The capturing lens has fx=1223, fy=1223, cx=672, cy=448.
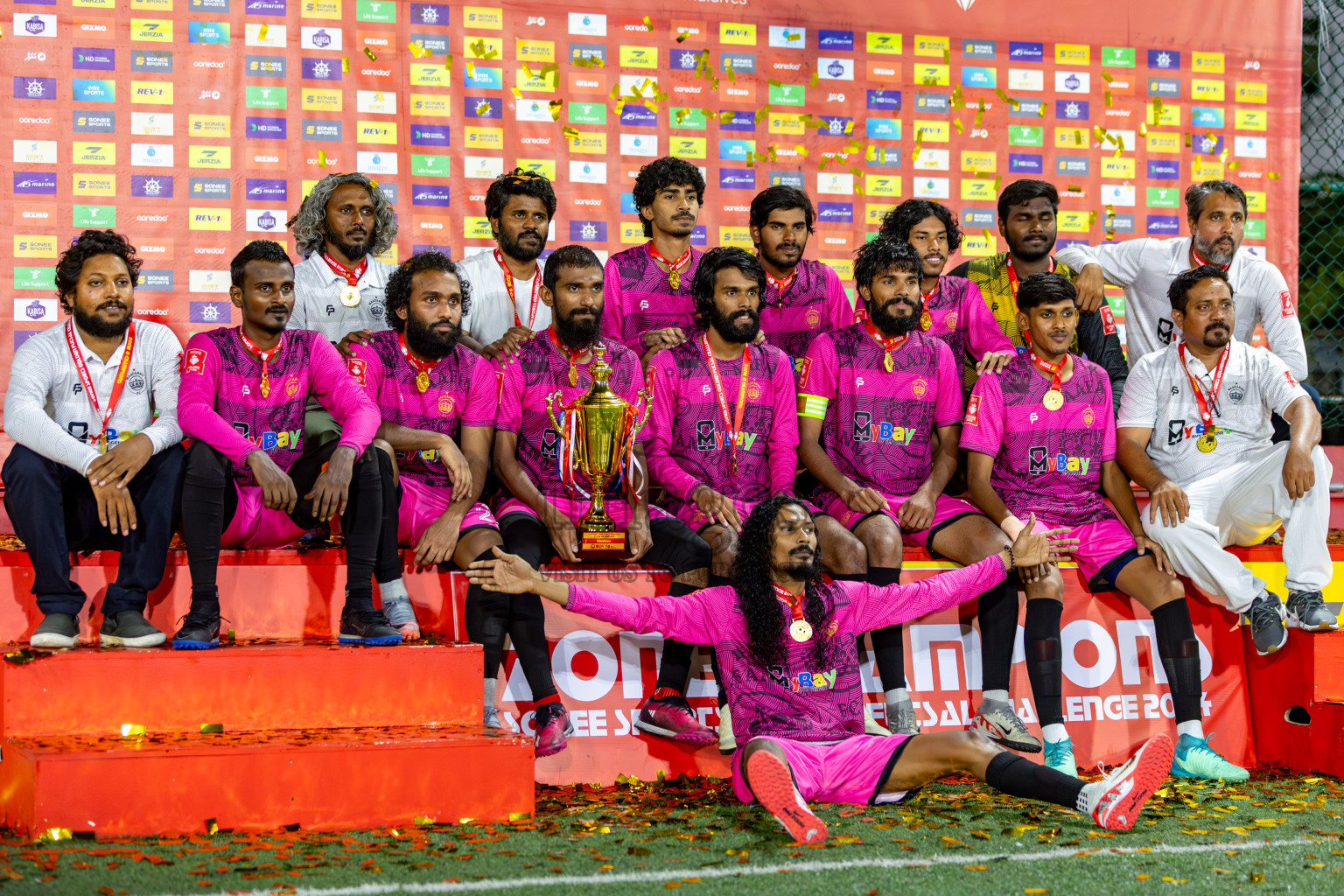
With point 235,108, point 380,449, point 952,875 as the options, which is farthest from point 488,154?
point 952,875

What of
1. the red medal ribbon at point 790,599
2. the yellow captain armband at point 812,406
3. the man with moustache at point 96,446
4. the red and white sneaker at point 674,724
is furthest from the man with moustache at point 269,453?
the yellow captain armband at point 812,406

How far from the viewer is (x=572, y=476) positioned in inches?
188

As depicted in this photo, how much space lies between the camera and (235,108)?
6.43m

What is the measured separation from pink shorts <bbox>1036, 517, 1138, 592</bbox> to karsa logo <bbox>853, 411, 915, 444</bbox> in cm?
64

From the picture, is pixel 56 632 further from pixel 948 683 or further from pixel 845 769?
pixel 948 683

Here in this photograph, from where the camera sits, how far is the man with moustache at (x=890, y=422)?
4855 mm

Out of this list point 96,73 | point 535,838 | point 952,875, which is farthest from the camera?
point 96,73

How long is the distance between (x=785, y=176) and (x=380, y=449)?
3476mm

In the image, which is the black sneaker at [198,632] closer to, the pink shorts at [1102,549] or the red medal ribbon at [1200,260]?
the pink shorts at [1102,549]

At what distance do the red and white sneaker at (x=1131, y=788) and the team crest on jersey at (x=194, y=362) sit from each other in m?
3.31

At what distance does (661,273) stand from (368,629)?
2.18 m

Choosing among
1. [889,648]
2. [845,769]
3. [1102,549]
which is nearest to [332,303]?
[889,648]

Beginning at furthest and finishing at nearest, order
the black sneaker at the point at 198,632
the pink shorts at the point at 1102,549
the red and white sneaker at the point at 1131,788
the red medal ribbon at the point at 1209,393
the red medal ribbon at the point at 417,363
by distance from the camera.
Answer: the red medal ribbon at the point at 1209,393 < the pink shorts at the point at 1102,549 < the red medal ribbon at the point at 417,363 < the black sneaker at the point at 198,632 < the red and white sneaker at the point at 1131,788

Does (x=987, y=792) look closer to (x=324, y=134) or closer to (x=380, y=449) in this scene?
(x=380, y=449)
